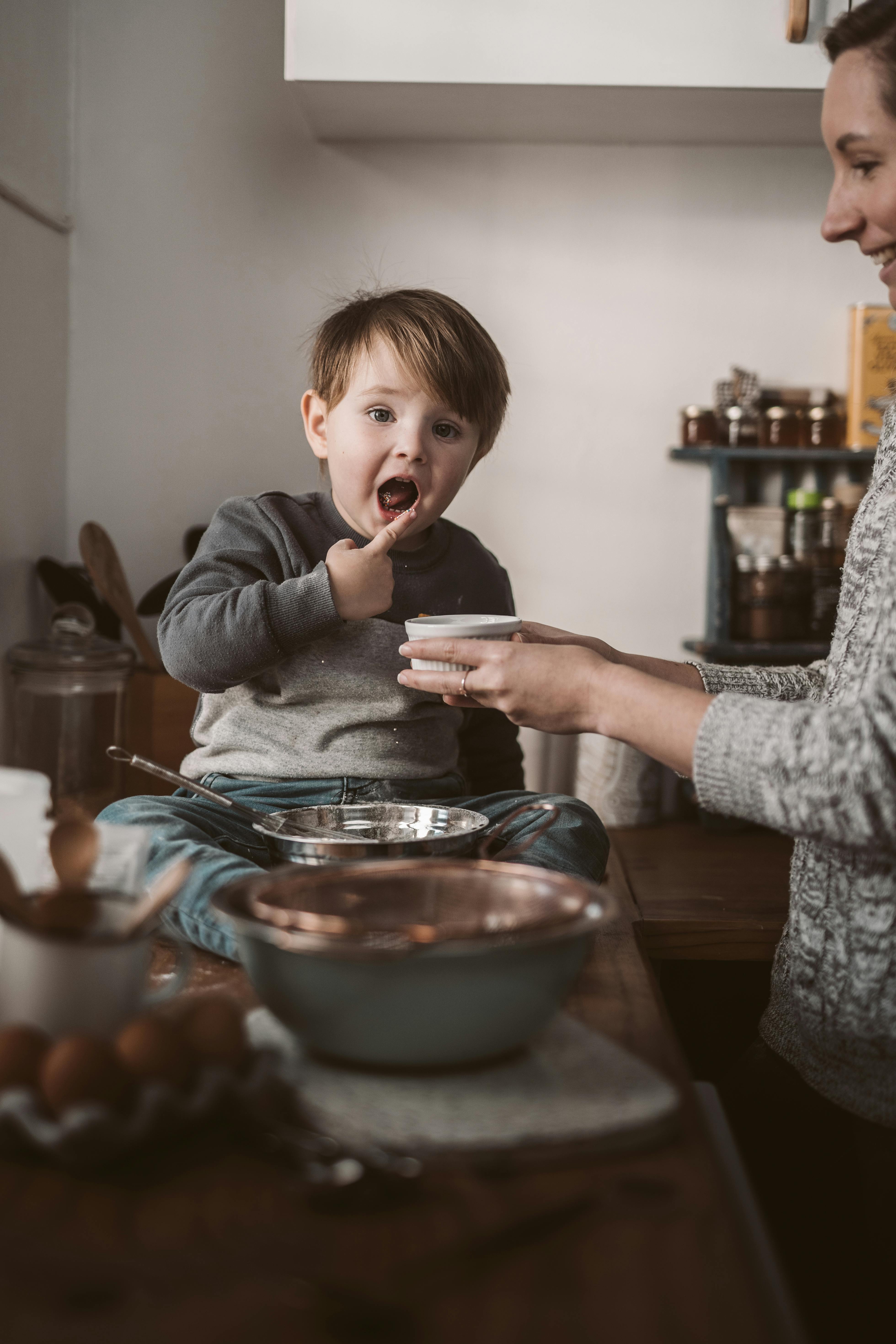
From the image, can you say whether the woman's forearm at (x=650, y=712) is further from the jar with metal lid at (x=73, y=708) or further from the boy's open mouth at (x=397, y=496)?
the jar with metal lid at (x=73, y=708)

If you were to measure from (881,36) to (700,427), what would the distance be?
1.06 metres

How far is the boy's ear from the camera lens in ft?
4.30

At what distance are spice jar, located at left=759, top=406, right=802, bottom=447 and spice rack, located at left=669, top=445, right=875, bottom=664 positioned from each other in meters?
0.02

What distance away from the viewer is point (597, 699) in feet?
2.71

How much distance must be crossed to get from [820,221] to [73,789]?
160 cm

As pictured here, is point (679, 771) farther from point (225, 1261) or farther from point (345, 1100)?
point (225, 1261)

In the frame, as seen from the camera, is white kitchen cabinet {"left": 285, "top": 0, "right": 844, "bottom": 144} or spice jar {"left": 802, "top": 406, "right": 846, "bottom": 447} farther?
spice jar {"left": 802, "top": 406, "right": 846, "bottom": 447}

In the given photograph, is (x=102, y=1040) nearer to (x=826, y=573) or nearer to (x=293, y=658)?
(x=293, y=658)

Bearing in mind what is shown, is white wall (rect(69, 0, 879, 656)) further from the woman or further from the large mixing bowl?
the large mixing bowl

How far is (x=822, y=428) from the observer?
6.16 feet

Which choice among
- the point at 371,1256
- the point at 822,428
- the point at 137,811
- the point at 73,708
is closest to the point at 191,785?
the point at 137,811

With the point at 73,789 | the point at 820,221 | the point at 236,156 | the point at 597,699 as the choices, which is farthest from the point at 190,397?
the point at 597,699

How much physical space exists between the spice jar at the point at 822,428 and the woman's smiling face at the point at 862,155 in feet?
3.23

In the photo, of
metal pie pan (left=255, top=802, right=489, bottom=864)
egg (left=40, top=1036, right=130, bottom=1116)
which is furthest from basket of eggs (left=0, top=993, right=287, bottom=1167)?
metal pie pan (left=255, top=802, right=489, bottom=864)
